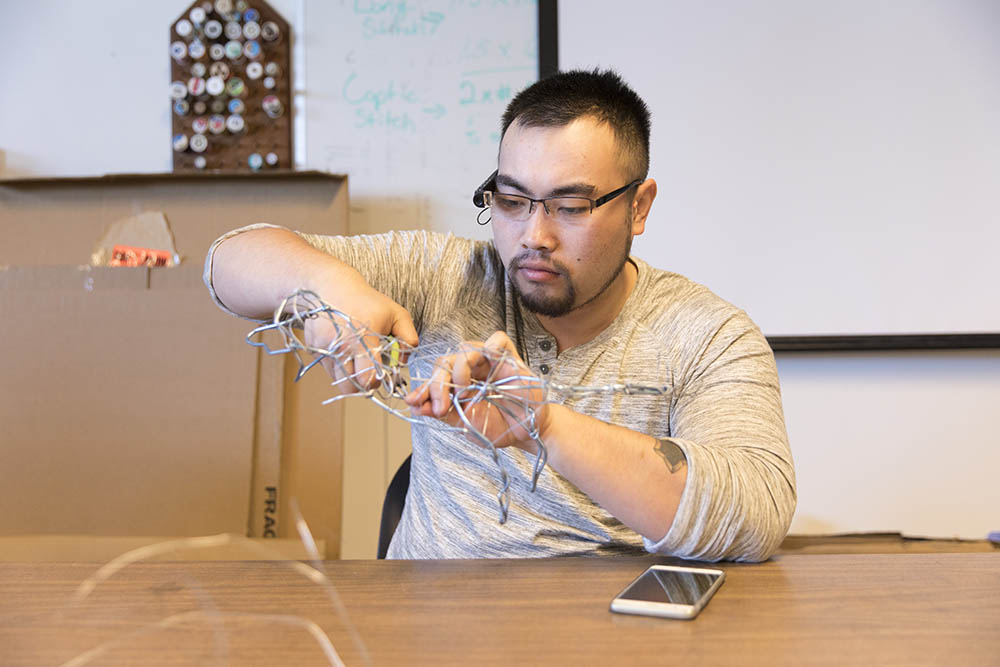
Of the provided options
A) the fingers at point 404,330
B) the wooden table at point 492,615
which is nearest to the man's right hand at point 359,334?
the fingers at point 404,330

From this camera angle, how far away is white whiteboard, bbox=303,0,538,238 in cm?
207

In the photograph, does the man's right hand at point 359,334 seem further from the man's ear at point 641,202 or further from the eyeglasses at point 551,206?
the man's ear at point 641,202

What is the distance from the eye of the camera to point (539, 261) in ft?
3.54

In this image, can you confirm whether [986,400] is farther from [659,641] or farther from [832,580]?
[659,641]

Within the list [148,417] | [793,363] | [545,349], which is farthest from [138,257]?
[793,363]

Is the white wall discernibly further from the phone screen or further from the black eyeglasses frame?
the phone screen

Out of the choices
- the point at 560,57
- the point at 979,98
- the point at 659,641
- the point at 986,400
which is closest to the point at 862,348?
the point at 986,400

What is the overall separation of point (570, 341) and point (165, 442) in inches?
41.2

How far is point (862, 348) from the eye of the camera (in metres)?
1.95

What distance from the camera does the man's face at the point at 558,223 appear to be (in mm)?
1068

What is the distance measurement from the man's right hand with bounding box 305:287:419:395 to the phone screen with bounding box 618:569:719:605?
0.32 metres

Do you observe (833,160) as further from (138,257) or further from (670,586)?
(138,257)

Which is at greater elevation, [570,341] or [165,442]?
[570,341]

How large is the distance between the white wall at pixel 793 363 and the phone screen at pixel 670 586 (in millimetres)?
1317
